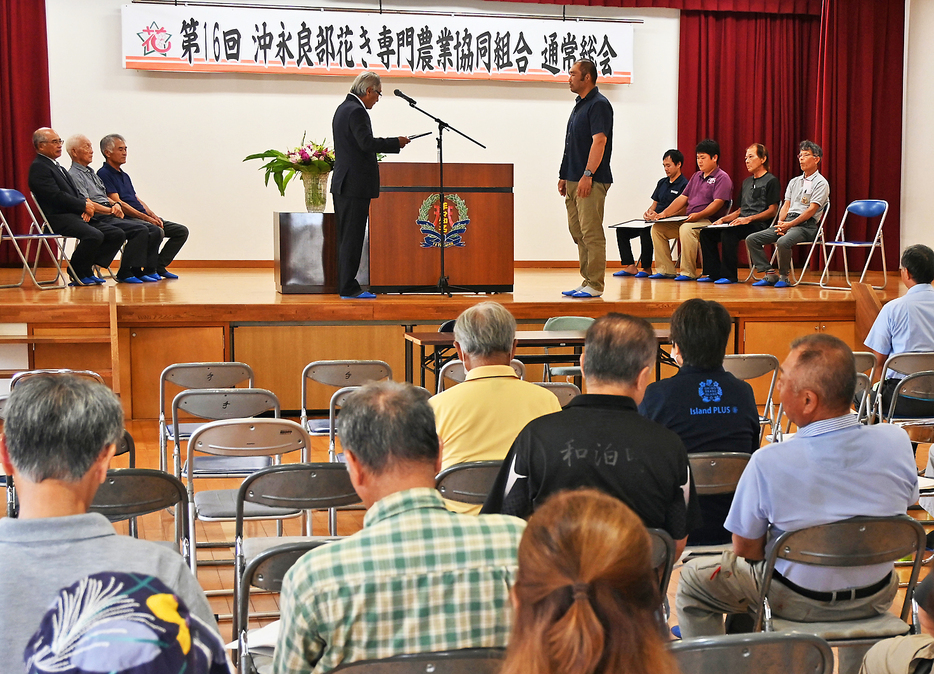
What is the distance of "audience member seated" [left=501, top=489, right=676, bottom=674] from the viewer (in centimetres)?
92

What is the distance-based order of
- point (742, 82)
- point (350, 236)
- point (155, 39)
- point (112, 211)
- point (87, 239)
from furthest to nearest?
point (742, 82), point (155, 39), point (112, 211), point (87, 239), point (350, 236)

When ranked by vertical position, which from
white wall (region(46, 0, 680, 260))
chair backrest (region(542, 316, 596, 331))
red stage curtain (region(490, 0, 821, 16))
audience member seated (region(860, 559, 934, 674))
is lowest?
audience member seated (region(860, 559, 934, 674))

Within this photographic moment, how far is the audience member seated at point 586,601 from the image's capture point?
916 millimetres

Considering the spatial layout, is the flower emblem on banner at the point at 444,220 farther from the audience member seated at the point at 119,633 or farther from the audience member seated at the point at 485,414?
the audience member seated at the point at 119,633

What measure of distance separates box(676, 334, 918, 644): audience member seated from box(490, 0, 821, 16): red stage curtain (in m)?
8.56

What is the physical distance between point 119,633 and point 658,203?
28.8 ft

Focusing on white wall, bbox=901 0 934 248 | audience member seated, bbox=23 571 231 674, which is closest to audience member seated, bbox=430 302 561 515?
audience member seated, bbox=23 571 231 674

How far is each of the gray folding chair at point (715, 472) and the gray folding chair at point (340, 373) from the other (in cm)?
181

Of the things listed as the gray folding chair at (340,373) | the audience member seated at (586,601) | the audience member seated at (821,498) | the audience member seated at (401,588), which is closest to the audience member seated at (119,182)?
the gray folding chair at (340,373)

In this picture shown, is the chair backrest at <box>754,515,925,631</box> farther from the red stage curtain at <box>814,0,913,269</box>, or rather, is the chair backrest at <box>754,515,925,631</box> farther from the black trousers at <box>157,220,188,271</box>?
the red stage curtain at <box>814,0,913,269</box>

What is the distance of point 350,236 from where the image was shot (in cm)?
624

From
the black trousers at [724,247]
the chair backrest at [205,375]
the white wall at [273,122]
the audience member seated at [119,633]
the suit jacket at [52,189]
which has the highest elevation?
the white wall at [273,122]

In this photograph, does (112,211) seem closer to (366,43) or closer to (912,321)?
(366,43)

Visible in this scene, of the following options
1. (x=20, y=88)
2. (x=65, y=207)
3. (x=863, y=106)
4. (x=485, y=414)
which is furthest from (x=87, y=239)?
(x=863, y=106)
